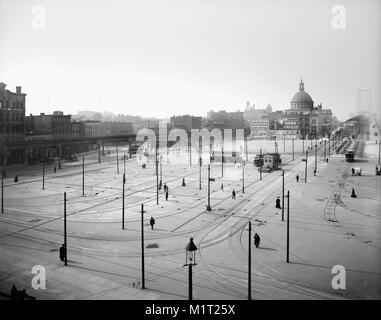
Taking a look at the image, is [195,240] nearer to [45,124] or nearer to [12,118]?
[12,118]

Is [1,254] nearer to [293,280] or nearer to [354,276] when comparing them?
[293,280]

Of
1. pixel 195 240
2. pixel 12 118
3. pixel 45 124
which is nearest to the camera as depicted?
pixel 195 240

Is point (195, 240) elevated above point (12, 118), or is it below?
below

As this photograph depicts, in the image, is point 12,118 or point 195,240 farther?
point 12,118

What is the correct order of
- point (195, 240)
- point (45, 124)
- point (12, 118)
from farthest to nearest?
point (45, 124) < point (12, 118) < point (195, 240)

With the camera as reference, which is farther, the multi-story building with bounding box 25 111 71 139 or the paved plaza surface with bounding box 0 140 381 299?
the multi-story building with bounding box 25 111 71 139

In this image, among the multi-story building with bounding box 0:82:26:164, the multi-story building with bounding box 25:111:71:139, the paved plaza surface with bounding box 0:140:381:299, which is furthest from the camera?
the multi-story building with bounding box 25:111:71:139

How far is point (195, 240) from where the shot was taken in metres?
29.8

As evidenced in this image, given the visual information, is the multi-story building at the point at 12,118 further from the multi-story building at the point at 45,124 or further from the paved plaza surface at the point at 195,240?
the paved plaza surface at the point at 195,240

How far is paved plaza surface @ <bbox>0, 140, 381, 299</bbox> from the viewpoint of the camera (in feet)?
69.6

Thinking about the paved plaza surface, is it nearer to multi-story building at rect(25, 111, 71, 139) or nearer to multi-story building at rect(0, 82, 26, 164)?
multi-story building at rect(0, 82, 26, 164)

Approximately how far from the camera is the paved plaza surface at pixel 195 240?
21219 mm

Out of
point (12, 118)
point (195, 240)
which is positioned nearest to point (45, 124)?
point (12, 118)

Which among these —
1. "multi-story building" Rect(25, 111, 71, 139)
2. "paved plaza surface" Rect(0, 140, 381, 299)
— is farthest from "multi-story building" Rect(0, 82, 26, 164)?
"paved plaza surface" Rect(0, 140, 381, 299)
